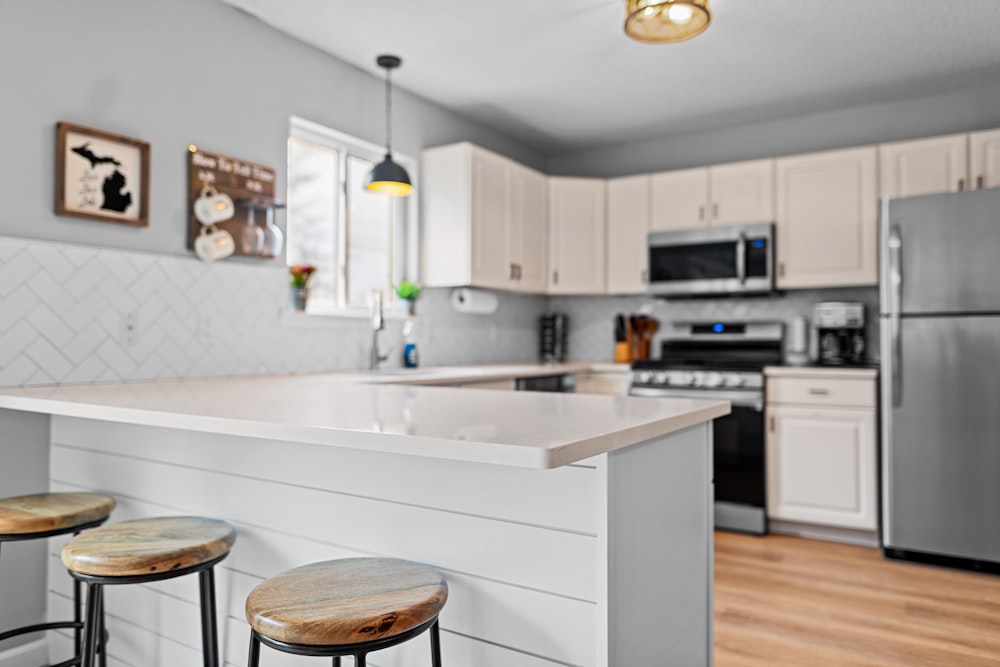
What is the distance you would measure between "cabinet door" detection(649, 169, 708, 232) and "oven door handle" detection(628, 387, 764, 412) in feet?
3.53

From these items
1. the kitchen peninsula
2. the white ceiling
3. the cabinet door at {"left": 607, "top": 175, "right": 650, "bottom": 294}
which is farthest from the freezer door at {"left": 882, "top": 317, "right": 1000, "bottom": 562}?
the kitchen peninsula

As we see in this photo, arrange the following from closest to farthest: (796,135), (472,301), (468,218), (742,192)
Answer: (468,218), (472,301), (742,192), (796,135)

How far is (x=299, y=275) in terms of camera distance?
10.1 feet

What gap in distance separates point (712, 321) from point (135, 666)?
3.67 meters

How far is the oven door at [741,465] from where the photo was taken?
3.73 meters

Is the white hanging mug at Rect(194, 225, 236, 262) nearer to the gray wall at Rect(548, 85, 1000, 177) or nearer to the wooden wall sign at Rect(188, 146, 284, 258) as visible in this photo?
the wooden wall sign at Rect(188, 146, 284, 258)

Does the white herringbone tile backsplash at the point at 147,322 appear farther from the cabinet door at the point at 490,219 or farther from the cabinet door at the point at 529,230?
the cabinet door at the point at 529,230

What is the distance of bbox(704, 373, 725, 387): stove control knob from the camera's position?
3.86m

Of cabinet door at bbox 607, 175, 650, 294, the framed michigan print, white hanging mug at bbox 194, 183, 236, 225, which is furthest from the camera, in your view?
cabinet door at bbox 607, 175, 650, 294

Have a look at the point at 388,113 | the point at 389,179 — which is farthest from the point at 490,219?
the point at 389,179

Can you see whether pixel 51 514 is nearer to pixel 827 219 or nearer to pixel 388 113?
pixel 388 113

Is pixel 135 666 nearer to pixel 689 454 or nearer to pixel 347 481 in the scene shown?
pixel 347 481

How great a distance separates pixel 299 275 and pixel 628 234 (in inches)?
91.0

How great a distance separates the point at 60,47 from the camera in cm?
228
